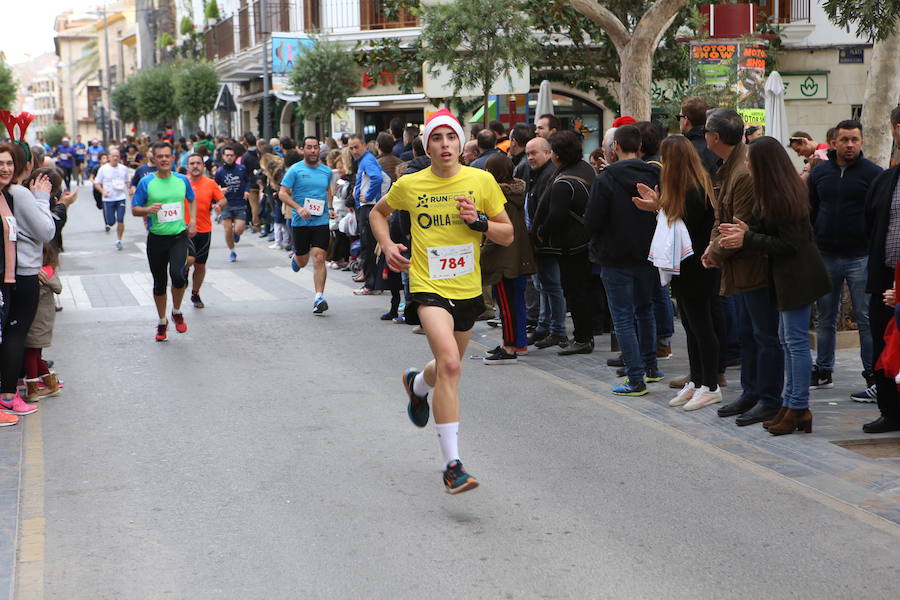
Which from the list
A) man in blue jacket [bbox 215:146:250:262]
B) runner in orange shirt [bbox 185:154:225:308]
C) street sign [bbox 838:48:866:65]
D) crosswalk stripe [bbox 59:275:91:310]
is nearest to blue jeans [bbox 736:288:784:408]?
runner in orange shirt [bbox 185:154:225:308]

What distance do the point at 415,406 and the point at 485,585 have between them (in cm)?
203

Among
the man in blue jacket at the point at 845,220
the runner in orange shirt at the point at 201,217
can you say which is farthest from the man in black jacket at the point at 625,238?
the runner in orange shirt at the point at 201,217

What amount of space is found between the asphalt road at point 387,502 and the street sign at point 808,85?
63.7 feet

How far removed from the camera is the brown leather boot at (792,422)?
23.9 feet

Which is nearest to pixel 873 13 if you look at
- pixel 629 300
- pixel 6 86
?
pixel 629 300

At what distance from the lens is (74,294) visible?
15.5 metres

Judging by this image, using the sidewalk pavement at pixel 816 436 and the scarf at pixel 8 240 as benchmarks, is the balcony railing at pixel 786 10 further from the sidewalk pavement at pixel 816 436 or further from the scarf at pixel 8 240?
the scarf at pixel 8 240

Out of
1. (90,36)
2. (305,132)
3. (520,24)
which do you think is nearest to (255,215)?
(520,24)

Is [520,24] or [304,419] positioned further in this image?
[520,24]

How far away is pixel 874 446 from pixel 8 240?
5789mm

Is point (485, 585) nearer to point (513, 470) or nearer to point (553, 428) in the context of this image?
point (513, 470)

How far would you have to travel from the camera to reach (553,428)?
7.70 metres

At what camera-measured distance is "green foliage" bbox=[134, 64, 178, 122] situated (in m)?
50.3

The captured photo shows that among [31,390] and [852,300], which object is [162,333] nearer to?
[31,390]
